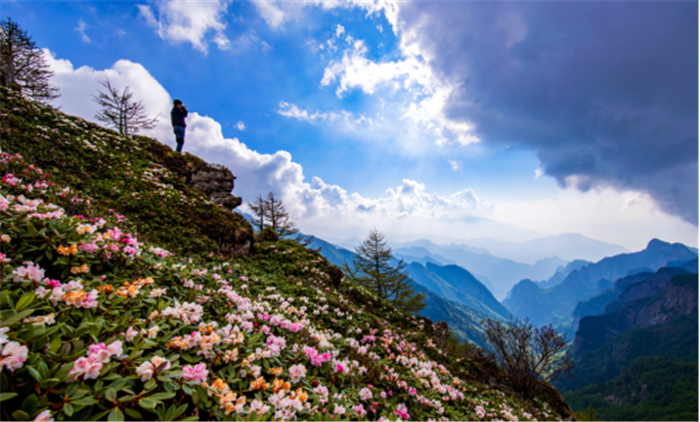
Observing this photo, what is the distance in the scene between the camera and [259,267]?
315 inches

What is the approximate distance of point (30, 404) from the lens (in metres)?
1.45

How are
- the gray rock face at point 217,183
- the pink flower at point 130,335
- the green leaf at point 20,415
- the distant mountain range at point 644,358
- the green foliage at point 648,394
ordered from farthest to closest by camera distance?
the distant mountain range at point 644,358 < the green foliage at point 648,394 < the gray rock face at point 217,183 < the pink flower at point 130,335 < the green leaf at point 20,415

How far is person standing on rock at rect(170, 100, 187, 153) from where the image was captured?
1345cm

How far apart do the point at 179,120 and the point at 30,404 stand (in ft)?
51.4

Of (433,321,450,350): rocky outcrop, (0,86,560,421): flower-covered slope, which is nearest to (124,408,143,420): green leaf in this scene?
(0,86,560,421): flower-covered slope

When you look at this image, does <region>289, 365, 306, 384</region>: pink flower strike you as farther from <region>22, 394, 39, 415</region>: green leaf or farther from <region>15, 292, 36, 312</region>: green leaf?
<region>15, 292, 36, 312</region>: green leaf

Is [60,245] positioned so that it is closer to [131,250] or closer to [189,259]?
[131,250]

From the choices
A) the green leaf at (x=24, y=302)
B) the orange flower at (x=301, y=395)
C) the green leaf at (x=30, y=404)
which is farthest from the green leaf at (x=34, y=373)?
the orange flower at (x=301, y=395)

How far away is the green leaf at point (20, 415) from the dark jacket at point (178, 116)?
15.5 meters

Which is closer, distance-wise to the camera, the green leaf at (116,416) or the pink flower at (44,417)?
the pink flower at (44,417)

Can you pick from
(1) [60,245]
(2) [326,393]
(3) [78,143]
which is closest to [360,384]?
(2) [326,393]

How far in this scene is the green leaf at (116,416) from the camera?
1538 mm

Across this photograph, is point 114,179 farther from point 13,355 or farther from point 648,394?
point 648,394

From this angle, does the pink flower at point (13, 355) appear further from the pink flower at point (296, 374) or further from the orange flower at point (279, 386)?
the pink flower at point (296, 374)
